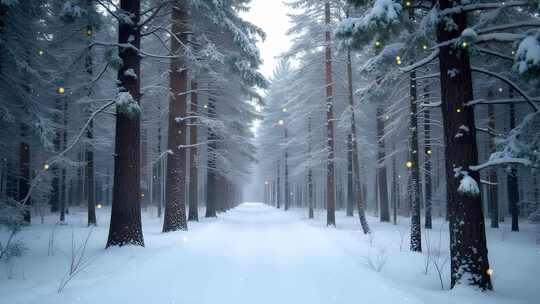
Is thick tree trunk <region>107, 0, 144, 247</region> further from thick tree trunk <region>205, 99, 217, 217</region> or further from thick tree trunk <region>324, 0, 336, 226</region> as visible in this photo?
thick tree trunk <region>205, 99, 217, 217</region>

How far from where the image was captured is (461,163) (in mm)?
6039

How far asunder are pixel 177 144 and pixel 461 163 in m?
10.7

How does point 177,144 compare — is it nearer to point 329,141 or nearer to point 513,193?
point 329,141

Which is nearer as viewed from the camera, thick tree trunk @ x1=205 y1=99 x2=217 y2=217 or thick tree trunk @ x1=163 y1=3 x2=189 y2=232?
thick tree trunk @ x1=163 y1=3 x2=189 y2=232

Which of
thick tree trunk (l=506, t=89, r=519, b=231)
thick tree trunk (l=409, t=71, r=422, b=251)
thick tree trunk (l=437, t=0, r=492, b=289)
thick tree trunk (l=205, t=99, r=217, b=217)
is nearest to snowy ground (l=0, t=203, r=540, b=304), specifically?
thick tree trunk (l=437, t=0, r=492, b=289)

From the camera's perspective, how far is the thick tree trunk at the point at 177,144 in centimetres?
1319

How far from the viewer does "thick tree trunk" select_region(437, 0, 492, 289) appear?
19.2 feet

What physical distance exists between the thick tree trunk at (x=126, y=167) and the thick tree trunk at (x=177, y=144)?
12.7 feet

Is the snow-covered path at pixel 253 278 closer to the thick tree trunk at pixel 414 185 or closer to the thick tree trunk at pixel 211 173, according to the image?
the thick tree trunk at pixel 414 185

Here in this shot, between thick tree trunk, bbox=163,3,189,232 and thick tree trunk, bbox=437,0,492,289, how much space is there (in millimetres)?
10101

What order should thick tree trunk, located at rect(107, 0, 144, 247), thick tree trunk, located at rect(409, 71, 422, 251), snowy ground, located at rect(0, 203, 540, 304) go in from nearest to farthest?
1. snowy ground, located at rect(0, 203, 540, 304)
2. thick tree trunk, located at rect(107, 0, 144, 247)
3. thick tree trunk, located at rect(409, 71, 422, 251)

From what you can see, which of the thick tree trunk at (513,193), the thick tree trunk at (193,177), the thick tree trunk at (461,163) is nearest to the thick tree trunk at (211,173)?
the thick tree trunk at (193,177)

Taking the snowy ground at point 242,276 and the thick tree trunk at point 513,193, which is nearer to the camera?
the snowy ground at point 242,276

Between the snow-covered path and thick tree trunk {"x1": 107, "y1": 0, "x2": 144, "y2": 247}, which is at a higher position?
thick tree trunk {"x1": 107, "y1": 0, "x2": 144, "y2": 247}
